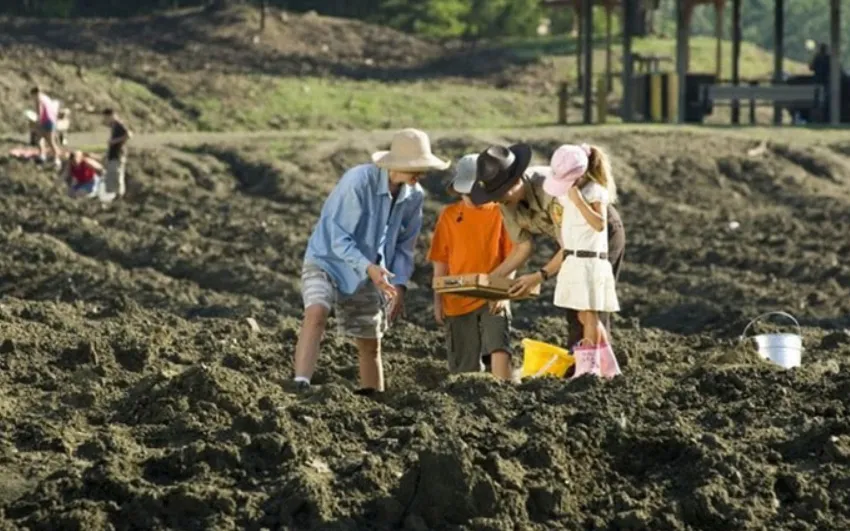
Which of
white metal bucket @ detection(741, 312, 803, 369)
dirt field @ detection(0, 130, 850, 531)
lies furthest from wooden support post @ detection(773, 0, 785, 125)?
white metal bucket @ detection(741, 312, 803, 369)

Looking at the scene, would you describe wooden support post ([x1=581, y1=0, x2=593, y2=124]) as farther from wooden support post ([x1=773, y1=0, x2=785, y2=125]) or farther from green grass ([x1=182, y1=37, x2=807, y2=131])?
wooden support post ([x1=773, y1=0, x2=785, y2=125])

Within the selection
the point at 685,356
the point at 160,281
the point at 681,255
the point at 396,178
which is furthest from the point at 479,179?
the point at 681,255

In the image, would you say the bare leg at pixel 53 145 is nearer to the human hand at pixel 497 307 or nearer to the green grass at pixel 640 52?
the human hand at pixel 497 307

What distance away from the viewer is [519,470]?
933cm

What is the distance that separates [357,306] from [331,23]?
126 ft

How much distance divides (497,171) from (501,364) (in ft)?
3.80

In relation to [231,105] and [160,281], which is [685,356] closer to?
[160,281]

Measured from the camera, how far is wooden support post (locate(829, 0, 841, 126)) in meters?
34.2

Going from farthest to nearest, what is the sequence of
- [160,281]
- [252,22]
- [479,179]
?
[252,22] < [160,281] < [479,179]

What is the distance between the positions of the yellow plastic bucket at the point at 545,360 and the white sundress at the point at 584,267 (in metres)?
0.52

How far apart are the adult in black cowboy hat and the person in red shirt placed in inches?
609

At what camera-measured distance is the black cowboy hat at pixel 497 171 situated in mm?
11406

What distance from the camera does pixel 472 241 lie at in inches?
474

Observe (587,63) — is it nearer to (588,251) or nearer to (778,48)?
(778,48)
